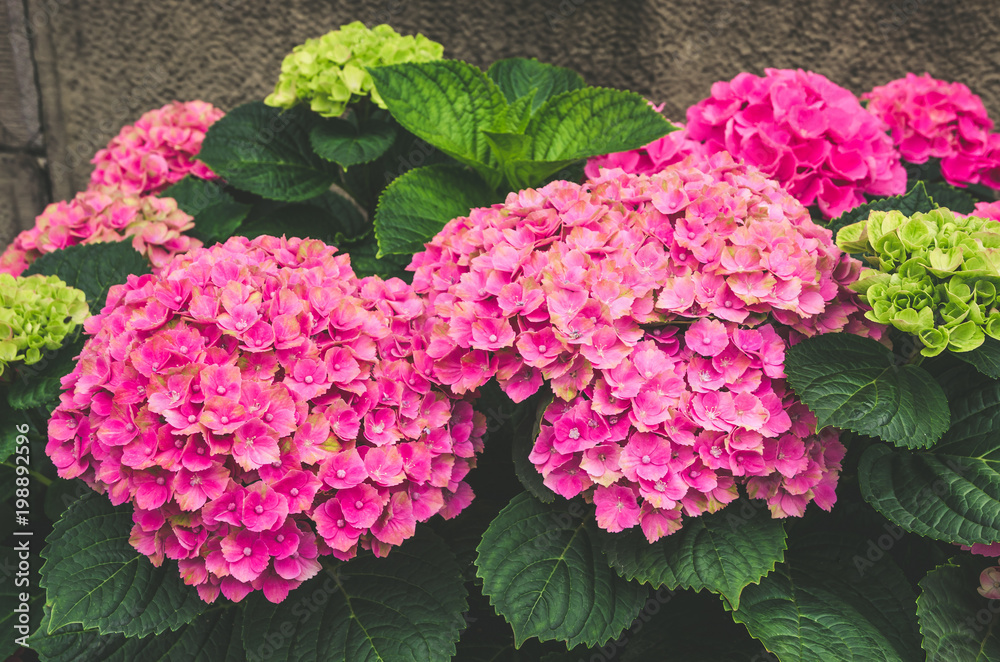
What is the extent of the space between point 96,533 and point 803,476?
135 cm

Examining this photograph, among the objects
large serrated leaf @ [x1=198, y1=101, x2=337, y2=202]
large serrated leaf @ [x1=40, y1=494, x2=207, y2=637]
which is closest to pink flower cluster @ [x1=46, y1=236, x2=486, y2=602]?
large serrated leaf @ [x1=40, y1=494, x2=207, y2=637]

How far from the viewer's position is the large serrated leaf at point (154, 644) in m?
1.40

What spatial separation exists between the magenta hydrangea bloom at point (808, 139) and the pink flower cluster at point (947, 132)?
283mm

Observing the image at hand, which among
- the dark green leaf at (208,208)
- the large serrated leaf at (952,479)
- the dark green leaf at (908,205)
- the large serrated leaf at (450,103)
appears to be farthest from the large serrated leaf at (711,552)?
the dark green leaf at (208,208)

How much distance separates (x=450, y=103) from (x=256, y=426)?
1.11 m

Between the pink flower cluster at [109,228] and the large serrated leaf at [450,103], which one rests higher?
the large serrated leaf at [450,103]

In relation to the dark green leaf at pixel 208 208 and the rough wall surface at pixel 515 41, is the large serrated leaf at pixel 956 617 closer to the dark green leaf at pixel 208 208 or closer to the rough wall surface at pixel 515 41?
the dark green leaf at pixel 208 208

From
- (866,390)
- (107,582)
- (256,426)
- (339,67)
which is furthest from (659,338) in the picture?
(339,67)

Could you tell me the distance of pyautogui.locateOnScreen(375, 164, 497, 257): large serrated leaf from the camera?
1.76m

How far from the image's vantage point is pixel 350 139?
2.07m

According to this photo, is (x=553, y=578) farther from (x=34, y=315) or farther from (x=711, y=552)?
(x=34, y=315)

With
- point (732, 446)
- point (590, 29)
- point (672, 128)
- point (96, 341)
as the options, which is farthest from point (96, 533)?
point (590, 29)

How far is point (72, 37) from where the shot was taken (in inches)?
118

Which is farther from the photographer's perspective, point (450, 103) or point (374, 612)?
point (450, 103)
